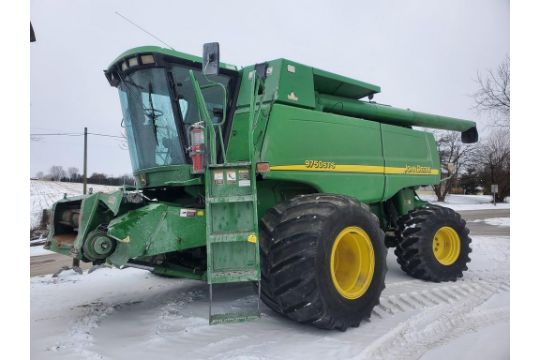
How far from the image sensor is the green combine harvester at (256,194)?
10.7 ft

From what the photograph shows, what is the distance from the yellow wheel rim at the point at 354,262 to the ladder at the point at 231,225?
0.84 meters

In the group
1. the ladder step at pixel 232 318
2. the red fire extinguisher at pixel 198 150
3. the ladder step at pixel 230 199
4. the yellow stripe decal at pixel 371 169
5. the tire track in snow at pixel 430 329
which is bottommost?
the tire track in snow at pixel 430 329

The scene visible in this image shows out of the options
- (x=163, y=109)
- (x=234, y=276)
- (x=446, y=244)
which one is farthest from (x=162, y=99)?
(x=446, y=244)

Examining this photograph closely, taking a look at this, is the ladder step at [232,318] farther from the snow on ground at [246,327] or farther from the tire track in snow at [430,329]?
the tire track in snow at [430,329]

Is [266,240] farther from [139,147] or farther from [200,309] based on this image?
[139,147]

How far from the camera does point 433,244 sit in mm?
5582

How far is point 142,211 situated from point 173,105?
112 centimetres

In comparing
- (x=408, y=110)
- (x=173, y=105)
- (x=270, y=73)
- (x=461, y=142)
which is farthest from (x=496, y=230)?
(x=173, y=105)

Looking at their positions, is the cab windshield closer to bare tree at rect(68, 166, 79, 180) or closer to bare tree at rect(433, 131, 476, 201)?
bare tree at rect(68, 166, 79, 180)

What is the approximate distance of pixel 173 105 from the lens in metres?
3.94

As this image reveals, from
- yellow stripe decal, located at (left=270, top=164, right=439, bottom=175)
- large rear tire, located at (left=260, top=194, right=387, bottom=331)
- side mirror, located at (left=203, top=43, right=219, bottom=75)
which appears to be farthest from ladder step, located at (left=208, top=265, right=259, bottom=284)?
side mirror, located at (left=203, top=43, right=219, bottom=75)

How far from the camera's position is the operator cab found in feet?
12.7

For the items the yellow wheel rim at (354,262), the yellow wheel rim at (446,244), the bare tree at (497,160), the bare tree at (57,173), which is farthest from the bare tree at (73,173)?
the yellow wheel rim at (446,244)

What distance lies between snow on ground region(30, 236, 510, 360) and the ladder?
384 millimetres
